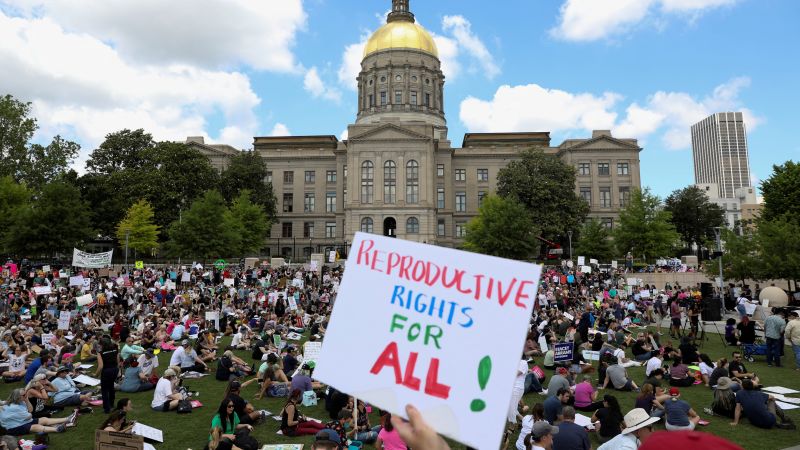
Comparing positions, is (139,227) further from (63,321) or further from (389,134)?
(63,321)

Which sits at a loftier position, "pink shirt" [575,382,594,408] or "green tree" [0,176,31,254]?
"green tree" [0,176,31,254]

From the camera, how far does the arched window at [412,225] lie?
71125 millimetres

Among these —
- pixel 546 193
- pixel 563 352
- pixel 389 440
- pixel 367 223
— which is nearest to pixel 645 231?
pixel 546 193

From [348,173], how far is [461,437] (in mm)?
69631

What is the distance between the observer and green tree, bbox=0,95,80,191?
56594mm

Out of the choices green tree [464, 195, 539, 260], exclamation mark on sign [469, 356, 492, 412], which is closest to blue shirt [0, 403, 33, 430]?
exclamation mark on sign [469, 356, 492, 412]

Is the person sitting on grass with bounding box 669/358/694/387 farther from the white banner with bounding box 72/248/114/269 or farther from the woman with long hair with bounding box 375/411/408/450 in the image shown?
the white banner with bounding box 72/248/114/269

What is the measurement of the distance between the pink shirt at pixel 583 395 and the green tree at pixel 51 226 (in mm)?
46386

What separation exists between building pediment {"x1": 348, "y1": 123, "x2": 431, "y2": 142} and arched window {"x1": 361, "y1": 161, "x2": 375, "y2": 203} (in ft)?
11.1

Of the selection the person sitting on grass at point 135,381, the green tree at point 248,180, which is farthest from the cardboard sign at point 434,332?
the green tree at point 248,180

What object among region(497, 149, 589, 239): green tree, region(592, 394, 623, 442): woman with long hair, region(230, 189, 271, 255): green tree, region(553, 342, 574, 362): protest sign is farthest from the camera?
region(497, 149, 589, 239): green tree

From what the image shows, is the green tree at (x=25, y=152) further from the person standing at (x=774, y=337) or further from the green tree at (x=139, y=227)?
the person standing at (x=774, y=337)

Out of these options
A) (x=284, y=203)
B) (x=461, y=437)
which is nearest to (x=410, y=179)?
(x=284, y=203)

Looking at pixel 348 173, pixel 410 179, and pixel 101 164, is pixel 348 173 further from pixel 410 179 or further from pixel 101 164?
pixel 101 164
